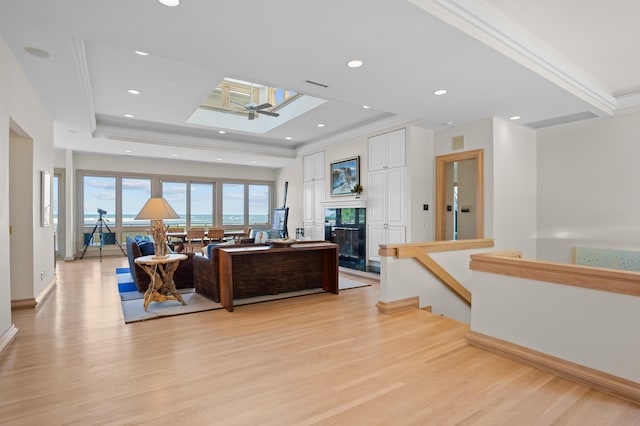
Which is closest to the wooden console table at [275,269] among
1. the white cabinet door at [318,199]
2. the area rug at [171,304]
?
the area rug at [171,304]

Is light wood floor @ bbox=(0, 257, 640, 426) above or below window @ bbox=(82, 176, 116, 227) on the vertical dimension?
below

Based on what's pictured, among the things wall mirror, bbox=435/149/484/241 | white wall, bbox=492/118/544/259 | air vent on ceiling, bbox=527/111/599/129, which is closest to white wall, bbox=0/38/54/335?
wall mirror, bbox=435/149/484/241

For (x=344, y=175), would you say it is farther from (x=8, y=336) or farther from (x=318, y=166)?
(x=8, y=336)

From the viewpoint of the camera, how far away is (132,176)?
9.92m

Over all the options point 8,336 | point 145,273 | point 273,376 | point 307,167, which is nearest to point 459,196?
point 307,167

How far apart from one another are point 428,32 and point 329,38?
2.77 feet

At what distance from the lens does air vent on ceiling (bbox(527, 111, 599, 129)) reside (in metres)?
5.29

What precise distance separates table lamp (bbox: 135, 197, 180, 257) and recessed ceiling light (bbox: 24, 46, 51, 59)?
69.2 inches

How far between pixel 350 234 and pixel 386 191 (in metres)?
1.36

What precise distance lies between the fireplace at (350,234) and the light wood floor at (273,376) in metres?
3.12

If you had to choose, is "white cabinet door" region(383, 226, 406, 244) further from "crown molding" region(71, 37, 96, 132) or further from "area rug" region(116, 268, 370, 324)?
"crown molding" region(71, 37, 96, 132)

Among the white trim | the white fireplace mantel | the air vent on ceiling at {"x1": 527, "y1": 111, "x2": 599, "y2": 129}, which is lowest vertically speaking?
the white trim

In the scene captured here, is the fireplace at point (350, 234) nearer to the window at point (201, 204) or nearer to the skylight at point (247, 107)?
the skylight at point (247, 107)

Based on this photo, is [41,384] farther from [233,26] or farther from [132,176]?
[132,176]
